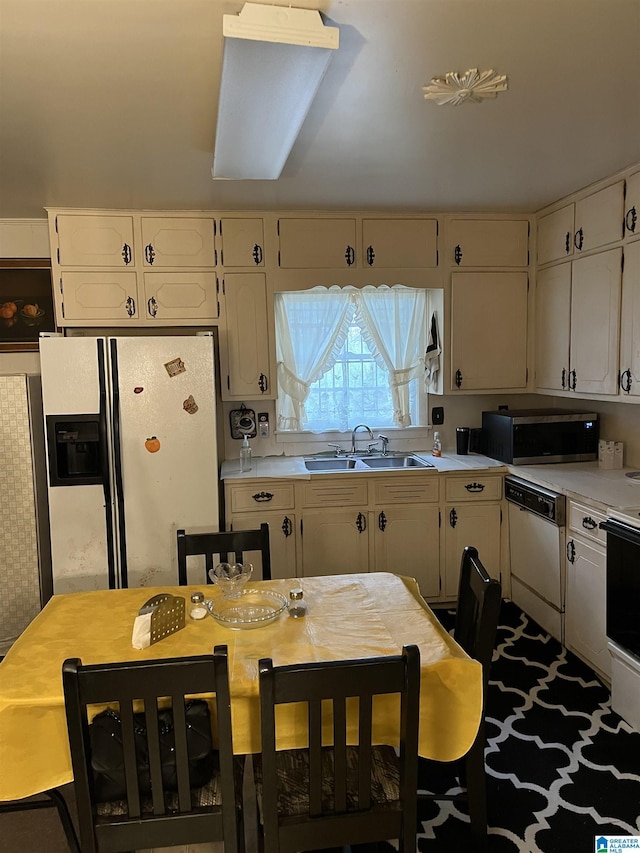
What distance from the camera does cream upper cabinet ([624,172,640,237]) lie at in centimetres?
273

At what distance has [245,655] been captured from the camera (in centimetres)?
157

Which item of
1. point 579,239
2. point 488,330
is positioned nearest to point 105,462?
point 488,330

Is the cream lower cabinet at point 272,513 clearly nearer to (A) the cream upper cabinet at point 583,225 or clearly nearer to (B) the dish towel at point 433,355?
(B) the dish towel at point 433,355

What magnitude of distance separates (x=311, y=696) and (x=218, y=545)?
1.09 meters

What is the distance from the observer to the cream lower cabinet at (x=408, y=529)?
134 inches

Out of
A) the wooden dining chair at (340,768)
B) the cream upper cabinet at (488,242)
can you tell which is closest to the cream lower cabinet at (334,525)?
the cream upper cabinet at (488,242)

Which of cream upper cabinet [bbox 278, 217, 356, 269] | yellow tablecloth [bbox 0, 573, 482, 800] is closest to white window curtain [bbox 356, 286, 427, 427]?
cream upper cabinet [bbox 278, 217, 356, 269]

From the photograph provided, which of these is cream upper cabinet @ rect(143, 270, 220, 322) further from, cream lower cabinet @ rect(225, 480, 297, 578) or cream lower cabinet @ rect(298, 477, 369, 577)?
cream lower cabinet @ rect(298, 477, 369, 577)

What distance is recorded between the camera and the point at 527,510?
10.7 feet

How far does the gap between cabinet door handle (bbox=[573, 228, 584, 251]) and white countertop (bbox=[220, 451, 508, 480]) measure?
4.39ft

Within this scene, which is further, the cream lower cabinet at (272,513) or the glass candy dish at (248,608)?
the cream lower cabinet at (272,513)

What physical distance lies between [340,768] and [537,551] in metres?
2.20

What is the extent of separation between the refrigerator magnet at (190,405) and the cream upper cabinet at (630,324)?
2247 millimetres

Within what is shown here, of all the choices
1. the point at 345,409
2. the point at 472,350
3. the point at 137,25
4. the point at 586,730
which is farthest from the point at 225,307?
the point at 586,730
